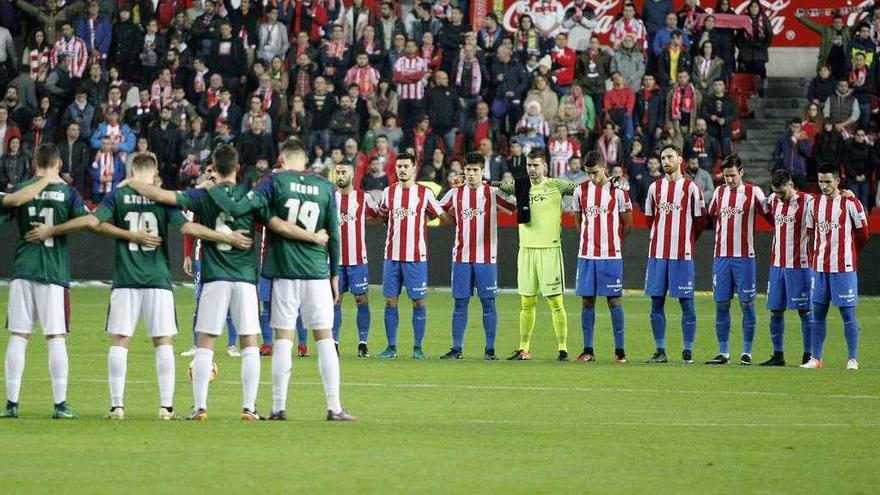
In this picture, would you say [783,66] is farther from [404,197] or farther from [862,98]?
[404,197]

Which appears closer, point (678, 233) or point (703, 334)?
point (678, 233)

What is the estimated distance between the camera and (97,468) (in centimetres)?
980

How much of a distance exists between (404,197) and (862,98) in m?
13.8

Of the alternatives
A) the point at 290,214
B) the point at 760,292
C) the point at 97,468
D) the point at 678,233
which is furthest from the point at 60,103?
the point at 97,468

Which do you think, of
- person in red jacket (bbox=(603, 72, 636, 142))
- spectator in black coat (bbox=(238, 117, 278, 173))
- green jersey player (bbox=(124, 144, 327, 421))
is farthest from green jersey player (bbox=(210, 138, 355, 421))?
person in red jacket (bbox=(603, 72, 636, 142))

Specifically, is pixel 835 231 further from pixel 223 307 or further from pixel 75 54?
pixel 75 54

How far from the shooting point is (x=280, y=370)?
11883mm

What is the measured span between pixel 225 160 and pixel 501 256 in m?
16.6

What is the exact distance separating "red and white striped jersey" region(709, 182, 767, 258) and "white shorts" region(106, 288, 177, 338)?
8056mm

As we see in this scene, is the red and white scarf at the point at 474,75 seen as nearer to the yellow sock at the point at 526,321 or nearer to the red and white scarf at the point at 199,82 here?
the red and white scarf at the point at 199,82

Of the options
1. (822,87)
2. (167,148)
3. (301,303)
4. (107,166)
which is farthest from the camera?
(822,87)

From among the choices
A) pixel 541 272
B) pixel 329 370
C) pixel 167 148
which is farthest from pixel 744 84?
pixel 329 370

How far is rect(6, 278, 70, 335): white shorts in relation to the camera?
12.1 m

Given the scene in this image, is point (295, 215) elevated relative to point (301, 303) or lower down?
elevated
